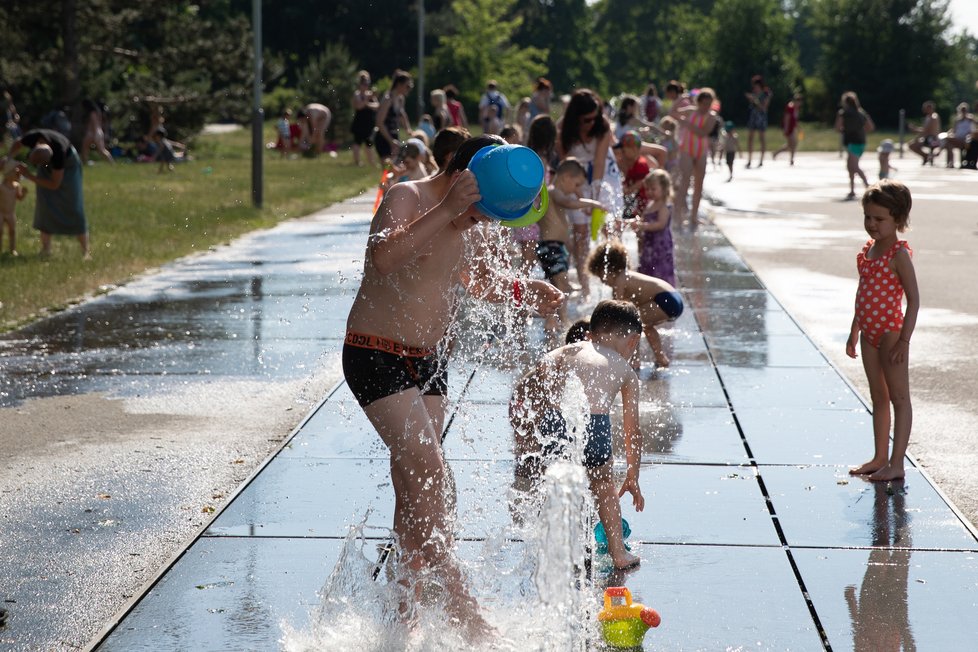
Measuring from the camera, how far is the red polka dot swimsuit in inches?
245

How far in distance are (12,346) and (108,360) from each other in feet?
3.17

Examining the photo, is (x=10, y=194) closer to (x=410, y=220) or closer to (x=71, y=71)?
(x=410, y=220)

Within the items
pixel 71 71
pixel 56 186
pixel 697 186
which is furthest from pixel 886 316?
pixel 71 71

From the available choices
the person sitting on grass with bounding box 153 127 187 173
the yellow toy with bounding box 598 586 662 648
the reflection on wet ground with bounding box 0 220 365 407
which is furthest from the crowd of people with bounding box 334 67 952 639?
the person sitting on grass with bounding box 153 127 187 173

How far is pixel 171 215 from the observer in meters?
19.6

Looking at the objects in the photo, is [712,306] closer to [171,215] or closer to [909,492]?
[909,492]

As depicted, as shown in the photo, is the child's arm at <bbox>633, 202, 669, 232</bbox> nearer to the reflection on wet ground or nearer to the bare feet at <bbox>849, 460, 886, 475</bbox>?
the reflection on wet ground

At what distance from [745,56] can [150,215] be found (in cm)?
5383

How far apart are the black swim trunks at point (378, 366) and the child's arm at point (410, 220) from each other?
301 mm

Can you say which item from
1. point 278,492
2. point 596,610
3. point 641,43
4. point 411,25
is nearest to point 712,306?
point 278,492

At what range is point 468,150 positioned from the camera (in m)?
4.14

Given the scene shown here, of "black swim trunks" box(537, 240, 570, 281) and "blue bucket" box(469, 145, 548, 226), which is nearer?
"blue bucket" box(469, 145, 548, 226)

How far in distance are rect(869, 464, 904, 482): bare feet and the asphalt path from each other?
211 millimetres

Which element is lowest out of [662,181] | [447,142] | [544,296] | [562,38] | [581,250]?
[581,250]
